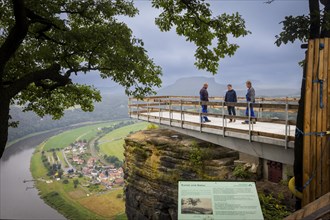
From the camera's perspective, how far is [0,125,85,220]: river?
73.7 meters

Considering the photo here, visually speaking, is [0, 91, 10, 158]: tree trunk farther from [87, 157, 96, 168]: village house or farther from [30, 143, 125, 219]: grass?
[87, 157, 96, 168]: village house

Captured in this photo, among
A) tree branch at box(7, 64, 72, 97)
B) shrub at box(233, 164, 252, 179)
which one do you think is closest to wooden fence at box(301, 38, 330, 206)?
shrub at box(233, 164, 252, 179)

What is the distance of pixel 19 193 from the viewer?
95.2m

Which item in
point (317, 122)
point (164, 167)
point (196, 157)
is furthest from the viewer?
point (164, 167)

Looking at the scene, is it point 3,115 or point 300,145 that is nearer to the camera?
point 300,145

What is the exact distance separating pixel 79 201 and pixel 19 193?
30.7 metres

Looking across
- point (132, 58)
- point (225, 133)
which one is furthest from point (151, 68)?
point (225, 133)

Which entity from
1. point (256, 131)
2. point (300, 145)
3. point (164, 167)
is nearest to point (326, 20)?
point (300, 145)

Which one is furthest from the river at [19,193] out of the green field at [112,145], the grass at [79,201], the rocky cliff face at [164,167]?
the rocky cliff face at [164,167]

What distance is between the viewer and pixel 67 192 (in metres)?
91.2

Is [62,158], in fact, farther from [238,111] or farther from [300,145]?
[300,145]

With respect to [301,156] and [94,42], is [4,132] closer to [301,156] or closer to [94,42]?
[94,42]

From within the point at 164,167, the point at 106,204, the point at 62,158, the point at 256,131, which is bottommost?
the point at 62,158

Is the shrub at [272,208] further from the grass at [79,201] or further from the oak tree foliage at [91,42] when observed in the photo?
the grass at [79,201]
